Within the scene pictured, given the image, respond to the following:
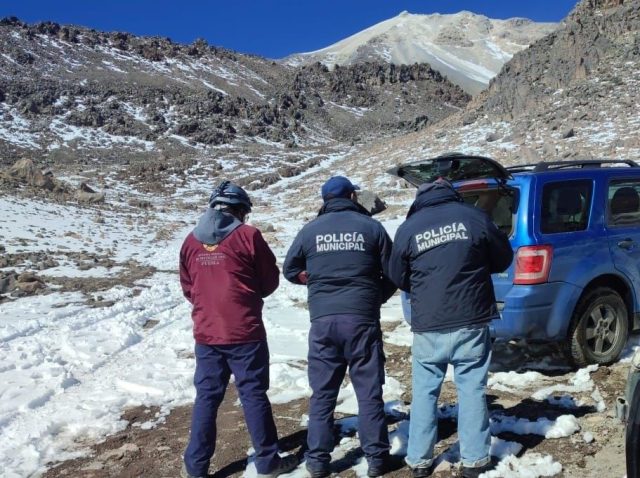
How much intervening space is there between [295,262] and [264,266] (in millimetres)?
219

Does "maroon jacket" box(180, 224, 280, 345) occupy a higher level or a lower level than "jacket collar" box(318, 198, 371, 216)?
lower

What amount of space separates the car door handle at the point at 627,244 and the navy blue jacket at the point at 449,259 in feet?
7.05

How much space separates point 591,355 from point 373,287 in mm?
2561

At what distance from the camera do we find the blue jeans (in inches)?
144

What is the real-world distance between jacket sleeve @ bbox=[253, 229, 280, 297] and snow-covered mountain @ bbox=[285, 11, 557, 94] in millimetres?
113442

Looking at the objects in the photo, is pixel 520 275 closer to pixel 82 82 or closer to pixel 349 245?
pixel 349 245

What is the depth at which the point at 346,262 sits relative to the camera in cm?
388

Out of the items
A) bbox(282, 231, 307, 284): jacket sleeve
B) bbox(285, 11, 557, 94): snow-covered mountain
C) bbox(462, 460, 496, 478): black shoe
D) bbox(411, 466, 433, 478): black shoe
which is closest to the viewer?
bbox(462, 460, 496, 478): black shoe

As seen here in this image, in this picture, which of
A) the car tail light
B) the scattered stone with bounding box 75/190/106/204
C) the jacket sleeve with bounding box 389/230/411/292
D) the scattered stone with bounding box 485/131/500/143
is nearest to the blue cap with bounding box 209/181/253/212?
the jacket sleeve with bounding box 389/230/411/292

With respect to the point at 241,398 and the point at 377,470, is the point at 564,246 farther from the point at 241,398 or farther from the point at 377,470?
the point at 241,398

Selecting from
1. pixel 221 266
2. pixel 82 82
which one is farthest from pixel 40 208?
pixel 82 82

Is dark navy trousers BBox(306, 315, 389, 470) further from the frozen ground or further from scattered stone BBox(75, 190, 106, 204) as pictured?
scattered stone BBox(75, 190, 106, 204)

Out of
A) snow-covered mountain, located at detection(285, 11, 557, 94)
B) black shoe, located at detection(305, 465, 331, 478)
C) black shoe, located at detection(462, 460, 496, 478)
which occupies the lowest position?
black shoe, located at detection(305, 465, 331, 478)

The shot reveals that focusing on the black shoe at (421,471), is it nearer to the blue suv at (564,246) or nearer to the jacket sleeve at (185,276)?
the blue suv at (564,246)
